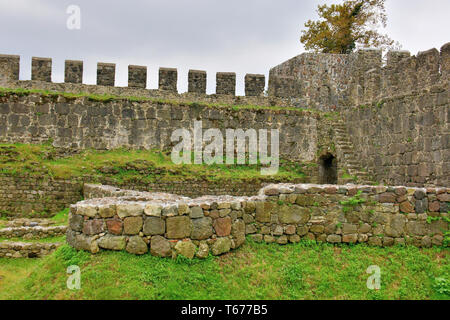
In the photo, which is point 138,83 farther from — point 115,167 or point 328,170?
point 328,170

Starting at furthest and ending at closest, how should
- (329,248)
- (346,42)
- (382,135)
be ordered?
(346,42) → (382,135) → (329,248)

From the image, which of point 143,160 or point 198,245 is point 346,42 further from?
point 198,245

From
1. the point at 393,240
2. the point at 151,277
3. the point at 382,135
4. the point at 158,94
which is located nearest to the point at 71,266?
the point at 151,277

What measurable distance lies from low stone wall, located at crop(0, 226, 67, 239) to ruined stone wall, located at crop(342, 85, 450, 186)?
1012cm

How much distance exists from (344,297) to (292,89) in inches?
556

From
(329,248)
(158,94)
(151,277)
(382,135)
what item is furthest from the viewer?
(158,94)

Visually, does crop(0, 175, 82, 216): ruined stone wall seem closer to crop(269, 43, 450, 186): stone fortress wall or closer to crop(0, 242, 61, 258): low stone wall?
crop(0, 242, 61, 258): low stone wall

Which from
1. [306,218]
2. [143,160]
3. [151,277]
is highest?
[143,160]

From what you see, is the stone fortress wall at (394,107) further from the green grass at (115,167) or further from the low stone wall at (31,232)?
the low stone wall at (31,232)

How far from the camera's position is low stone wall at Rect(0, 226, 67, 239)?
31.6 feet

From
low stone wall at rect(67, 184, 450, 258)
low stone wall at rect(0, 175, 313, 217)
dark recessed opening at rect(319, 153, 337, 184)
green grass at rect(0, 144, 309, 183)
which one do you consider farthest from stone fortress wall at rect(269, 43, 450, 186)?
low stone wall at rect(0, 175, 313, 217)

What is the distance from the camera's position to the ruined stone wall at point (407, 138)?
11.3m

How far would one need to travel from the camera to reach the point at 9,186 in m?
12.5
